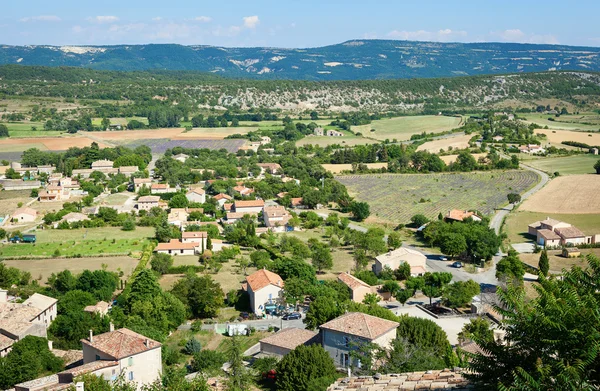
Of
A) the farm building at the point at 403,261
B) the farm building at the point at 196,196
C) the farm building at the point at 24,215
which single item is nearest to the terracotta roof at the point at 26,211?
the farm building at the point at 24,215

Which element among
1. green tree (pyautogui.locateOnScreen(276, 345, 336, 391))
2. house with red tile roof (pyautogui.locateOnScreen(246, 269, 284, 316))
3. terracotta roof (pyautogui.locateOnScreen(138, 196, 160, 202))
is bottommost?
terracotta roof (pyautogui.locateOnScreen(138, 196, 160, 202))

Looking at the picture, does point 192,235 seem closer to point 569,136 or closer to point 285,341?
point 285,341

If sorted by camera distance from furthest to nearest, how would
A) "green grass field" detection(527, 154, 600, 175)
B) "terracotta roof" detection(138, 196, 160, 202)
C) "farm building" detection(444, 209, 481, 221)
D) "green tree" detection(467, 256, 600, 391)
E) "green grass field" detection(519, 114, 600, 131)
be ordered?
"green grass field" detection(519, 114, 600, 131)
"green grass field" detection(527, 154, 600, 175)
"terracotta roof" detection(138, 196, 160, 202)
"farm building" detection(444, 209, 481, 221)
"green tree" detection(467, 256, 600, 391)

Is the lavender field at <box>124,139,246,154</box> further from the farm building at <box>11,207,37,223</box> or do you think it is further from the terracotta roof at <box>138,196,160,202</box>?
the farm building at <box>11,207,37,223</box>

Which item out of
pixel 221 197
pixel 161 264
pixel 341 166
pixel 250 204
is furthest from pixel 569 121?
pixel 161 264

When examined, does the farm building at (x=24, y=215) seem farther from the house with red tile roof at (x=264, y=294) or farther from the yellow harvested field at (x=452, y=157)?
the yellow harvested field at (x=452, y=157)

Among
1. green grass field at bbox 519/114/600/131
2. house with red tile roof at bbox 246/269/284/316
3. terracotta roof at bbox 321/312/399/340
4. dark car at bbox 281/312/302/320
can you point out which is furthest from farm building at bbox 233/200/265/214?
green grass field at bbox 519/114/600/131

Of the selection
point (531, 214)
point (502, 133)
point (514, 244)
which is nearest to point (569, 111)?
point (502, 133)
